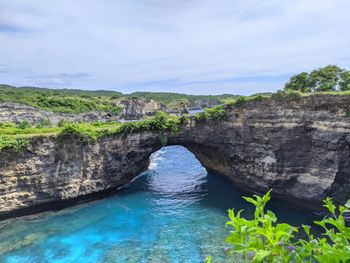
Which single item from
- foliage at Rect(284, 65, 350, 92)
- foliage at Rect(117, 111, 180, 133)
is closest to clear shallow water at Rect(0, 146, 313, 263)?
foliage at Rect(117, 111, 180, 133)

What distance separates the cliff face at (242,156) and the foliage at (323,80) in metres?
8.42

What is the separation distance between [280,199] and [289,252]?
28.4 m

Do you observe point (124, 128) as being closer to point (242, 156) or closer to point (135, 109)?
point (242, 156)

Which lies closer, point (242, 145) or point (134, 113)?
point (242, 145)

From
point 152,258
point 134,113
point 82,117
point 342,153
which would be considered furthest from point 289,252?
point 134,113

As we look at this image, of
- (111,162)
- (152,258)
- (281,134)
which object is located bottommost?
(152,258)

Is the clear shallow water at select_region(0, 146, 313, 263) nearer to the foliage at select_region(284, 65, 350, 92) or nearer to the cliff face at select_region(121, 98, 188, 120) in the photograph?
the foliage at select_region(284, 65, 350, 92)

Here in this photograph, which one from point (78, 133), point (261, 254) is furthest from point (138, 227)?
point (261, 254)

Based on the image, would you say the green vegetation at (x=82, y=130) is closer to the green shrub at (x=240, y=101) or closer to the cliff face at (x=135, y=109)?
the green shrub at (x=240, y=101)

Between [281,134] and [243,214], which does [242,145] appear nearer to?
[281,134]

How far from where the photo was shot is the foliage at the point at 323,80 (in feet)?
111

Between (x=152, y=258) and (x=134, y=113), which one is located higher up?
(x=134, y=113)

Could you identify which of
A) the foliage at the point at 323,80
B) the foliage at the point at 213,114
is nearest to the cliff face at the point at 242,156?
the foliage at the point at 213,114

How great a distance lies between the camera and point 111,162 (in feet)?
107
